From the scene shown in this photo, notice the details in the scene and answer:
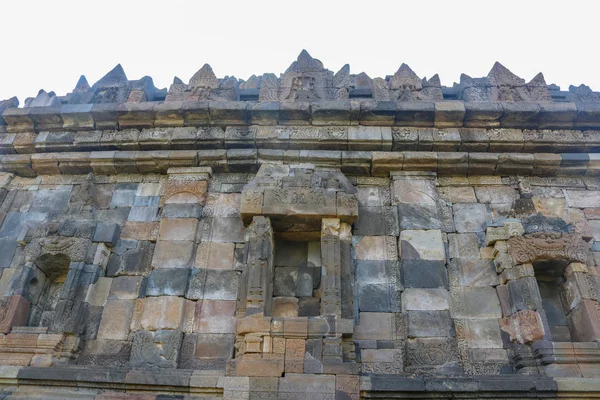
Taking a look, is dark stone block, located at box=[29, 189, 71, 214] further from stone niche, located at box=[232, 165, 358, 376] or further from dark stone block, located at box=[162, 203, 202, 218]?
stone niche, located at box=[232, 165, 358, 376]

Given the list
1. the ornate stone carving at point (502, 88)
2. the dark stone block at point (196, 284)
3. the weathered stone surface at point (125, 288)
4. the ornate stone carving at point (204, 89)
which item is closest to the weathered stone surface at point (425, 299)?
the dark stone block at point (196, 284)

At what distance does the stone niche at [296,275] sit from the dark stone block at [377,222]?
33cm

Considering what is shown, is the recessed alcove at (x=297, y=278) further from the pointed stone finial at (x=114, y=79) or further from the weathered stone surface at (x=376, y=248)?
the pointed stone finial at (x=114, y=79)

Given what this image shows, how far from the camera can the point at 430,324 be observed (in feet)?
19.9

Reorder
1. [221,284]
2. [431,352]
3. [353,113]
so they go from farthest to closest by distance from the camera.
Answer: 1. [353,113]
2. [221,284]
3. [431,352]

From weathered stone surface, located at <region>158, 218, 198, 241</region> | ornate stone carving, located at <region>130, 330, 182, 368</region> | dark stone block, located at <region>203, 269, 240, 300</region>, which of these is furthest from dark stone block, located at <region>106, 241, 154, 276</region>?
ornate stone carving, located at <region>130, 330, 182, 368</region>

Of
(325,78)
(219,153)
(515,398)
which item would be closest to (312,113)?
(325,78)

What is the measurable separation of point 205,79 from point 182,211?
253 centimetres

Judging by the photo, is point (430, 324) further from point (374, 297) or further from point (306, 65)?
point (306, 65)

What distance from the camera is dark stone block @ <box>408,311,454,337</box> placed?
6020mm

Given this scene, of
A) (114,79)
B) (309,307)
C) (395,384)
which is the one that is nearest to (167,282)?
(309,307)

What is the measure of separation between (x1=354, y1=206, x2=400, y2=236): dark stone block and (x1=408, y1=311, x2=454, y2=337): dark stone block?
1.25m

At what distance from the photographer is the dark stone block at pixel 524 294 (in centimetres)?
609

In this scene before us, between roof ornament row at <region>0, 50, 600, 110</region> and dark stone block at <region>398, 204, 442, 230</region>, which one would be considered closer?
dark stone block at <region>398, 204, 442, 230</region>
